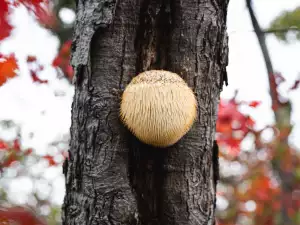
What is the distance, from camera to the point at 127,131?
1.70 m

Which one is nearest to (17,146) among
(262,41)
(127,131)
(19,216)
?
(262,41)

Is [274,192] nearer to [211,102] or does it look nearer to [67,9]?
[67,9]

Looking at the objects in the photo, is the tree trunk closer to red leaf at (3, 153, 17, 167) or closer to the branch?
the branch

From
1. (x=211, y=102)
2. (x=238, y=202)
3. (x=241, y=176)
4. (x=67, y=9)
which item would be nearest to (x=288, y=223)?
(x=211, y=102)

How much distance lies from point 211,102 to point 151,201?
20.6 inches

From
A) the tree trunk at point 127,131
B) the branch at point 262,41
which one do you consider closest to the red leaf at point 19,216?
the tree trunk at point 127,131

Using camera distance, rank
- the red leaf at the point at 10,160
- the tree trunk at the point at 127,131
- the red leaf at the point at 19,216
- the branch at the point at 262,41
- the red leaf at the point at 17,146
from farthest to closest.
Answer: the red leaf at the point at 17,146
the red leaf at the point at 10,160
the branch at the point at 262,41
the tree trunk at the point at 127,131
the red leaf at the point at 19,216

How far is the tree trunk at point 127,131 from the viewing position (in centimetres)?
166

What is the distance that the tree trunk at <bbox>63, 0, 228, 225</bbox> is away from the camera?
5.44 ft

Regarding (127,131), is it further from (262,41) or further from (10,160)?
(10,160)

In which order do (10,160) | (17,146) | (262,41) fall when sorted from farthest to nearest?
(17,146) < (10,160) < (262,41)

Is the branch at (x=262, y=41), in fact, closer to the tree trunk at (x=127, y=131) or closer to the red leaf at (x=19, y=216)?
the tree trunk at (x=127, y=131)

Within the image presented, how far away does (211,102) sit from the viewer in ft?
5.87

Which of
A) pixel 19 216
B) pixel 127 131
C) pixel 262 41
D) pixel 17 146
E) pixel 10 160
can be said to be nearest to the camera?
pixel 19 216
